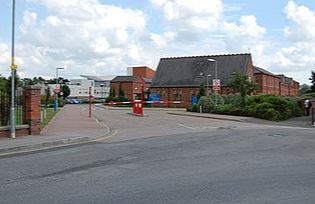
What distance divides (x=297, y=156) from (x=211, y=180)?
471cm

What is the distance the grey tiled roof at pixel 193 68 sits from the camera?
89.2 metres

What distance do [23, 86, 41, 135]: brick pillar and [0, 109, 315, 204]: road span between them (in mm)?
4423

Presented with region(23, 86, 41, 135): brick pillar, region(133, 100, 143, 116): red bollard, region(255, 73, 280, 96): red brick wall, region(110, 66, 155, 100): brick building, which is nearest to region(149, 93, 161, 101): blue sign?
region(255, 73, 280, 96): red brick wall

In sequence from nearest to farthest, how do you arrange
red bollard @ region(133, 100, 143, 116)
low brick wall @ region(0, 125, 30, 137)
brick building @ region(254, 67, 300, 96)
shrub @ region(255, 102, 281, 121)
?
low brick wall @ region(0, 125, 30, 137) < shrub @ region(255, 102, 281, 121) < red bollard @ region(133, 100, 143, 116) < brick building @ region(254, 67, 300, 96)

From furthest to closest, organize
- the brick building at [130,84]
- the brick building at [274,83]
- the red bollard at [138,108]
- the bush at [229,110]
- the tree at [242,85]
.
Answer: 1. the brick building at [130,84]
2. the brick building at [274,83]
3. the red bollard at [138,108]
4. the tree at [242,85]
5. the bush at [229,110]

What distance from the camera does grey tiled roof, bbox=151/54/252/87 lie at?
89250 millimetres

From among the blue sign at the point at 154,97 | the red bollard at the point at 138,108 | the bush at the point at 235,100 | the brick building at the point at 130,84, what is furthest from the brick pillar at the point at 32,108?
the brick building at the point at 130,84

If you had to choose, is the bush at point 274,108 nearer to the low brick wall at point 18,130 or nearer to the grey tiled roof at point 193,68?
the low brick wall at point 18,130

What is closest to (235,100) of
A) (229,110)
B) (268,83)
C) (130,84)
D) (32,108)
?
(229,110)

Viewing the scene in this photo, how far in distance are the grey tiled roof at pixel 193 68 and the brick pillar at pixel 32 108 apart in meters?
68.1

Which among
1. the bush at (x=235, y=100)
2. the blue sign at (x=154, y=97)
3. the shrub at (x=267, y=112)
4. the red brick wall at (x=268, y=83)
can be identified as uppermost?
the red brick wall at (x=268, y=83)

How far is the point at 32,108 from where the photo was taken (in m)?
19.9

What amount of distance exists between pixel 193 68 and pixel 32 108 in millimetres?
74349

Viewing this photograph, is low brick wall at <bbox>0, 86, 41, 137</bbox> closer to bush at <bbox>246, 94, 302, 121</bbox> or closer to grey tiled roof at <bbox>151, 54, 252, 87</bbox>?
bush at <bbox>246, 94, 302, 121</bbox>
